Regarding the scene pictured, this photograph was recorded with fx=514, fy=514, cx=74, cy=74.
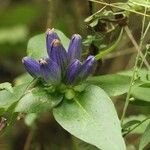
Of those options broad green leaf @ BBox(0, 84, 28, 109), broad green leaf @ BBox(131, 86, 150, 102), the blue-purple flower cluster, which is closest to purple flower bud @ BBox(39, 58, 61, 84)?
the blue-purple flower cluster

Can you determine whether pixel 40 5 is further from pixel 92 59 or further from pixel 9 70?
pixel 92 59

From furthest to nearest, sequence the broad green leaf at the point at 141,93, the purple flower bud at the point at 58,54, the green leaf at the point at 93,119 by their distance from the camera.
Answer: the broad green leaf at the point at 141,93 → the purple flower bud at the point at 58,54 → the green leaf at the point at 93,119

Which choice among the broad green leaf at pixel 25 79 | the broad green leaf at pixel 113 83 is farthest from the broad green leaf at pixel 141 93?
the broad green leaf at pixel 25 79

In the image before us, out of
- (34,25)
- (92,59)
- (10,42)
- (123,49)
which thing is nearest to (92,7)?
(92,59)

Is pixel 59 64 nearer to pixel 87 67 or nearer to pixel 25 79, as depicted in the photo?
pixel 87 67

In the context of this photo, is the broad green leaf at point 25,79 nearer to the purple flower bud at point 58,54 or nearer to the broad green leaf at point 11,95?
Result: the broad green leaf at point 11,95

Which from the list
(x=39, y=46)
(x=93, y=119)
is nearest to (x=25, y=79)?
(x=39, y=46)
